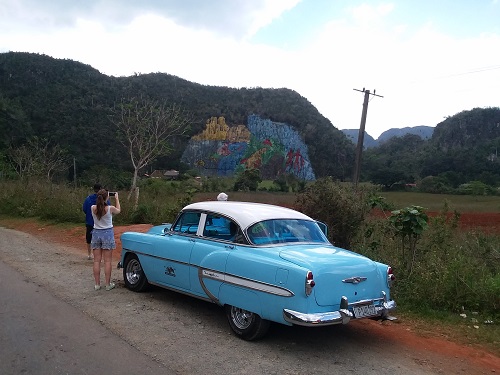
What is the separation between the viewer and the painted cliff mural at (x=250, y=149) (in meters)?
68.1

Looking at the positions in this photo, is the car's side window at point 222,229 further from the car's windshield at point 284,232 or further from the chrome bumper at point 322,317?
the chrome bumper at point 322,317

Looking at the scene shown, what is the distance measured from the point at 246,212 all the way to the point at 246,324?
1431mm

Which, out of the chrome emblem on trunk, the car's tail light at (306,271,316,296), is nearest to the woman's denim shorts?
the car's tail light at (306,271,316,296)

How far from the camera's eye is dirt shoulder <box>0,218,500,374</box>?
4.85m

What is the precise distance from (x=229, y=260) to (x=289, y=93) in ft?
264

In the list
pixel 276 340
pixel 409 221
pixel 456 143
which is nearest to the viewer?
pixel 276 340

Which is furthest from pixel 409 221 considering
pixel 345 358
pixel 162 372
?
pixel 162 372

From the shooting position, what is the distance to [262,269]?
16.8 feet

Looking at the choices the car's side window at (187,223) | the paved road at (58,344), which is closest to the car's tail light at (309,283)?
the paved road at (58,344)

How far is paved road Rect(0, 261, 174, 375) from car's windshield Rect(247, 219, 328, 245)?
1904mm

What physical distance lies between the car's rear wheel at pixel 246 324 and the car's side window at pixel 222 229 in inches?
33.6

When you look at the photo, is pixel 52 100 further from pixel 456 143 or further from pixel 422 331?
pixel 456 143

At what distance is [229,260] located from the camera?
18.1ft

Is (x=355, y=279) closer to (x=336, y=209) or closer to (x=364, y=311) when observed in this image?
(x=364, y=311)
